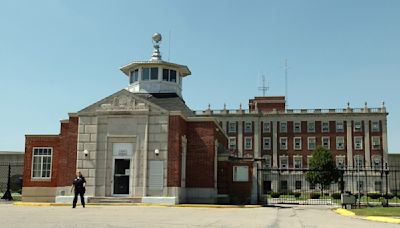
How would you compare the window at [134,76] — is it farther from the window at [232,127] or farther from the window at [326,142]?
the window at [326,142]

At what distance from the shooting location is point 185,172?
31688 mm

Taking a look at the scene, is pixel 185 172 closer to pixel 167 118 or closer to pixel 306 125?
pixel 167 118

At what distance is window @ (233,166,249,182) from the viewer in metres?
33.4

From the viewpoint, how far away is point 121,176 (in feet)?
101

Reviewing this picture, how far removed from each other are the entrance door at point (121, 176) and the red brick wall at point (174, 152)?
8.92ft

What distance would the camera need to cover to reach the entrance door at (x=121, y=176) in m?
30.7

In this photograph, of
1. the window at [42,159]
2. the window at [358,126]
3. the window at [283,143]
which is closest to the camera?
the window at [42,159]

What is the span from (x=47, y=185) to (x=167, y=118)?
955cm

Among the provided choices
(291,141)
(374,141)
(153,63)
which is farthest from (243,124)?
(153,63)

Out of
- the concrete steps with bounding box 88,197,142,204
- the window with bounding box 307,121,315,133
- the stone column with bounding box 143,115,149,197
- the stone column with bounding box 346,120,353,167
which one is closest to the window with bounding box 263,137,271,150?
the window with bounding box 307,121,315,133

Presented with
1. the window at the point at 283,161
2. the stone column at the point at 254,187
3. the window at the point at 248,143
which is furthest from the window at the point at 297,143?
the stone column at the point at 254,187

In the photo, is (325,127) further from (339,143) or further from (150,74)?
(150,74)

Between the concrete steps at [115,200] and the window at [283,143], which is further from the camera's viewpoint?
the window at [283,143]

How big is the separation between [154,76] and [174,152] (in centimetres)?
902
